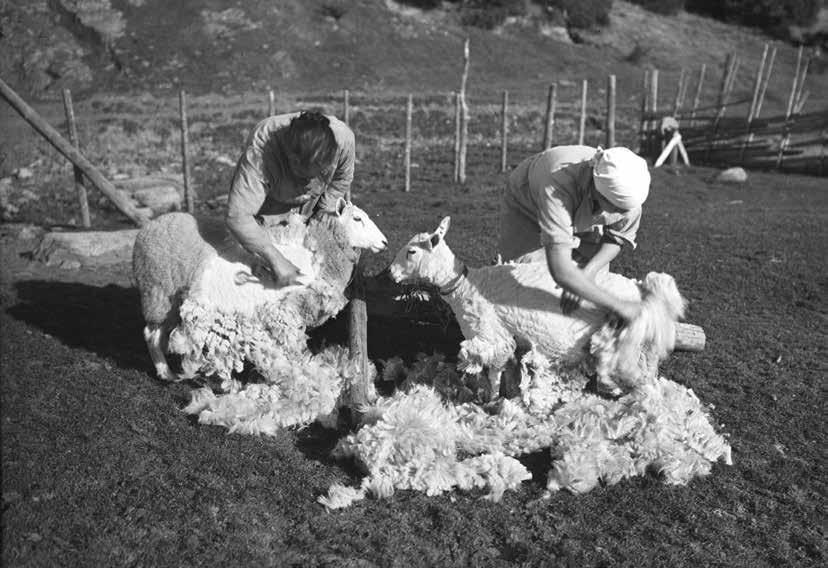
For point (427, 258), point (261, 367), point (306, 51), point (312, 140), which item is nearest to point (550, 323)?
point (427, 258)

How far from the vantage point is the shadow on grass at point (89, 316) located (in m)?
6.51

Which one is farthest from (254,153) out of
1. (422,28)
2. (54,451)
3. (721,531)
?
(422,28)

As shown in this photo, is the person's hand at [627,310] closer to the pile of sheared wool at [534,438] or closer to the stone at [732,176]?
the pile of sheared wool at [534,438]

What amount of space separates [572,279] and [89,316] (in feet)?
16.4

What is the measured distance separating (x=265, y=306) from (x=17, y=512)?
212 cm

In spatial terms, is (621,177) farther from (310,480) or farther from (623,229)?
(310,480)

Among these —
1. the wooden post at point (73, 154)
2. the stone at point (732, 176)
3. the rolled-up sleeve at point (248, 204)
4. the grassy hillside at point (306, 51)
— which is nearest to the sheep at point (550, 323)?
the rolled-up sleeve at point (248, 204)

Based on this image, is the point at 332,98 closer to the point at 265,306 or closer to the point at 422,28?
the point at 422,28

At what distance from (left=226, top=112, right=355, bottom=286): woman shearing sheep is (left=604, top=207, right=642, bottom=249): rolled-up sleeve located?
204 cm

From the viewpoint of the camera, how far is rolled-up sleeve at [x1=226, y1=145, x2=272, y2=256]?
537 cm

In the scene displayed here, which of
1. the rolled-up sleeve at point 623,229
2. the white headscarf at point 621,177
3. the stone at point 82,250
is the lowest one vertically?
the stone at point 82,250

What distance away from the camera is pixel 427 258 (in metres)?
5.43

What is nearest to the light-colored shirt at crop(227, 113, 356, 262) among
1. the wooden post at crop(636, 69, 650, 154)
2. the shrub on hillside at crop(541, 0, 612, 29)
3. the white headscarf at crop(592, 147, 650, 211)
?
the white headscarf at crop(592, 147, 650, 211)

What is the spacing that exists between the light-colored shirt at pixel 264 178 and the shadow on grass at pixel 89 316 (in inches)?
65.6
